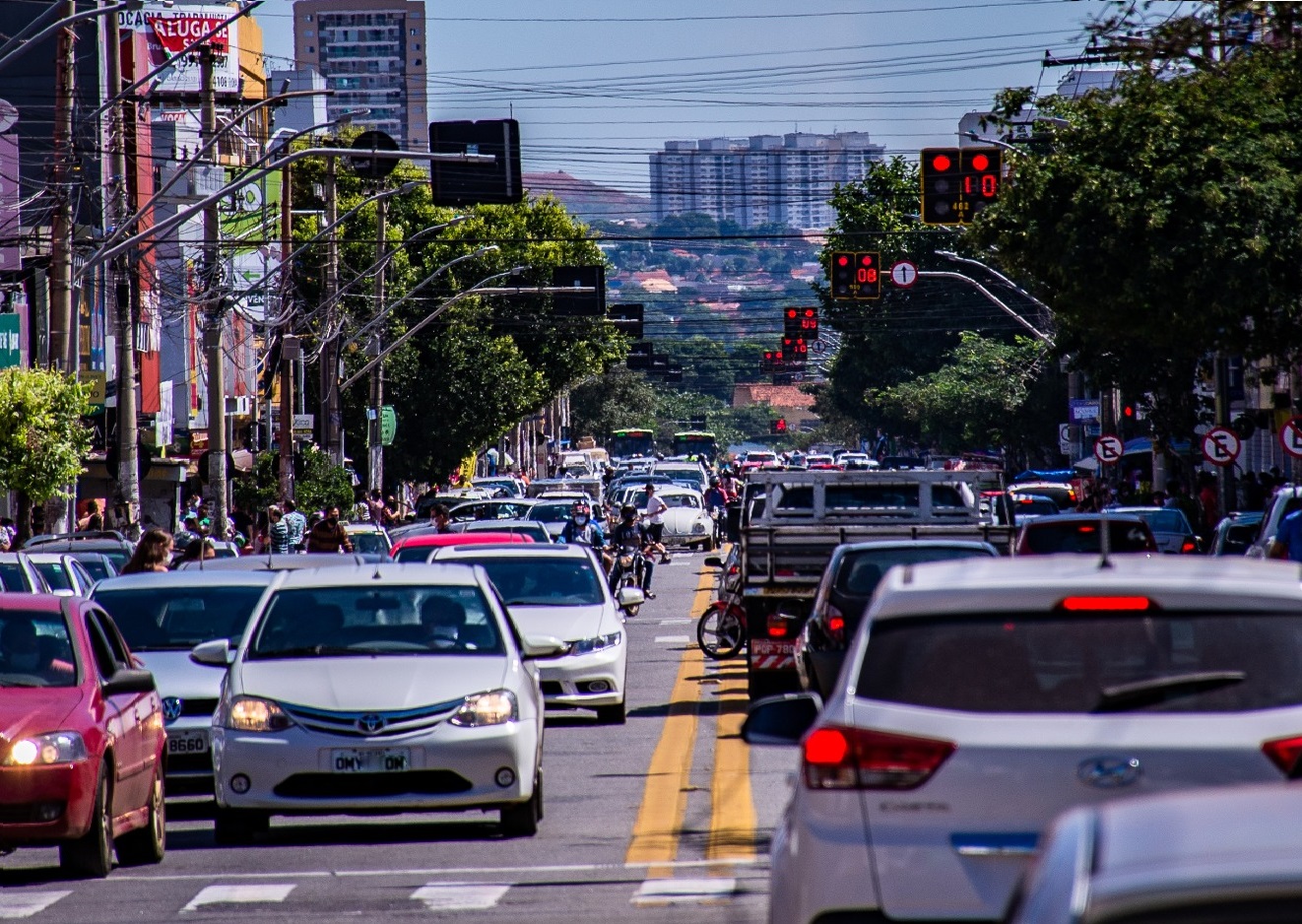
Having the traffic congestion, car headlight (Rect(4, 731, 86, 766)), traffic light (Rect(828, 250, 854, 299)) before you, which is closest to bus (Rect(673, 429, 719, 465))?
traffic light (Rect(828, 250, 854, 299))

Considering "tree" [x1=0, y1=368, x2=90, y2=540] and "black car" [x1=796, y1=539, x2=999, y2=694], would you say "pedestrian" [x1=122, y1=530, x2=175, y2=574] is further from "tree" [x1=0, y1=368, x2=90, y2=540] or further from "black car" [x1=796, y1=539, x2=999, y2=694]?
"tree" [x1=0, y1=368, x2=90, y2=540]

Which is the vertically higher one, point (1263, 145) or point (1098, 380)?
point (1263, 145)

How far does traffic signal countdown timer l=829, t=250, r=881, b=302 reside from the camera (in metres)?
42.2

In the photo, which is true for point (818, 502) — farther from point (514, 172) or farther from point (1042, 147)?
point (1042, 147)

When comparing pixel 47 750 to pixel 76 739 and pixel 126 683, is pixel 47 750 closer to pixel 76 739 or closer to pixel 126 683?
pixel 76 739

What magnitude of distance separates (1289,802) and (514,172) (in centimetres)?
2487

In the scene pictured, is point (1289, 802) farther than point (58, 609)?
No

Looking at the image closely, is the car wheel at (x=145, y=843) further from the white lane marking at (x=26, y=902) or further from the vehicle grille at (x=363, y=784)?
the white lane marking at (x=26, y=902)

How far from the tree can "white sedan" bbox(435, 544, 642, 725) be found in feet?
33.3

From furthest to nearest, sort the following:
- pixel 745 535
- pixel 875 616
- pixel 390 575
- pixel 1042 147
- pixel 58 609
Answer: pixel 1042 147
pixel 745 535
pixel 390 575
pixel 58 609
pixel 875 616

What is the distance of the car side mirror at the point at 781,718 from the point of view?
6836mm

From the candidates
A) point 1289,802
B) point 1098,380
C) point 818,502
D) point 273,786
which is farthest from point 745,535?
point 1098,380

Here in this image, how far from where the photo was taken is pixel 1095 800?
5.66 meters

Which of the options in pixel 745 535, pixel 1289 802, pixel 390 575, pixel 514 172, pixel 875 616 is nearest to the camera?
pixel 1289 802
